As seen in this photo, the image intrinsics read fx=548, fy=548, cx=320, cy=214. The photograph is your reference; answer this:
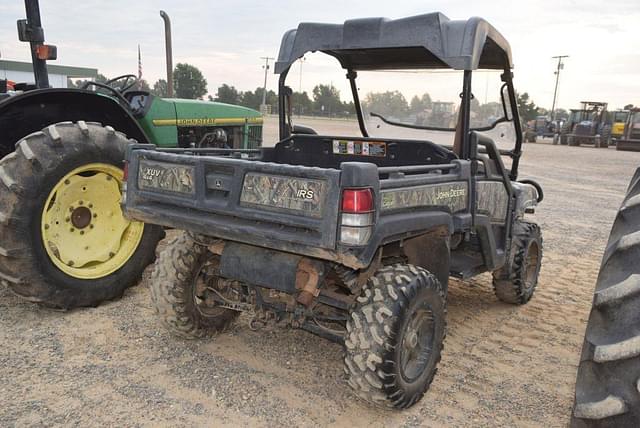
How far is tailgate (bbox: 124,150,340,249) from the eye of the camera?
2.73 meters

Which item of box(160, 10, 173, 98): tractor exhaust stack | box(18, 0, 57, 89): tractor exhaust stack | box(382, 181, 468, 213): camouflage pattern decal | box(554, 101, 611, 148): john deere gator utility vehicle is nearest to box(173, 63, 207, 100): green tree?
box(554, 101, 611, 148): john deere gator utility vehicle

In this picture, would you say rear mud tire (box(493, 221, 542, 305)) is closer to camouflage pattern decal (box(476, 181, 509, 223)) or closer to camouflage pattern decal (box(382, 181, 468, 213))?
camouflage pattern decal (box(476, 181, 509, 223))

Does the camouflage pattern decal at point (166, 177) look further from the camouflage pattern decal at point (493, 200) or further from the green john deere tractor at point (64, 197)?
the camouflage pattern decal at point (493, 200)

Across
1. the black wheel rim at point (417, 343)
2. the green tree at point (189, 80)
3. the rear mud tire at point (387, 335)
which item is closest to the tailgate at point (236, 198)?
the rear mud tire at point (387, 335)

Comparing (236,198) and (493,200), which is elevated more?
(236,198)

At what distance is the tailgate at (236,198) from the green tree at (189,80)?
4461 centimetres

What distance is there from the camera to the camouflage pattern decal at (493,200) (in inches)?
154

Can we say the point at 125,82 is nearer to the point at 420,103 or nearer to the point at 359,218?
the point at 420,103

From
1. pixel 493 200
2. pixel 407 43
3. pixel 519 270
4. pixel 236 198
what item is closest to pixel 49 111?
pixel 236 198

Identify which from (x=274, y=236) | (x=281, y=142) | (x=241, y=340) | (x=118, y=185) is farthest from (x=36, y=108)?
(x=274, y=236)

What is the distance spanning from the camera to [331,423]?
9.96ft

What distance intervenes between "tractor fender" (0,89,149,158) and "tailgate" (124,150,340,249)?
1.62m

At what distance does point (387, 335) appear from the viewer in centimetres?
294

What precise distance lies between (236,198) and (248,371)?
4.05 feet
